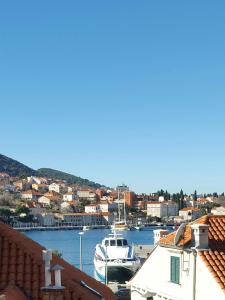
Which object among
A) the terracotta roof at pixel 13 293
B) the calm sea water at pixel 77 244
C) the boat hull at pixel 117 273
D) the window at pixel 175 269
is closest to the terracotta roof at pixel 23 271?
the terracotta roof at pixel 13 293

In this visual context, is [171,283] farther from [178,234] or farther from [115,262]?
[115,262]

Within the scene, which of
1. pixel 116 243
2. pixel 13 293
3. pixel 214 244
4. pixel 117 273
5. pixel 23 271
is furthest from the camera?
pixel 116 243

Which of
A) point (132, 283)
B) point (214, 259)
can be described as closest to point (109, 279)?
point (132, 283)

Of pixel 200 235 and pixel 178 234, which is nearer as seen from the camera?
pixel 200 235

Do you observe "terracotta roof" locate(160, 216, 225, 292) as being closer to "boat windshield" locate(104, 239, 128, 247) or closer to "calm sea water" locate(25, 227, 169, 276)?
"boat windshield" locate(104, 239, 128, 247)

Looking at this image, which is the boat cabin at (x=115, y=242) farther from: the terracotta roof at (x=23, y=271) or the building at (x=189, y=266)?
Result: the terracotta roof at (x=23, y=271)

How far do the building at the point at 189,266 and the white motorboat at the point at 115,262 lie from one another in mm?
22689

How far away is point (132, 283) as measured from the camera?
56.3 feet

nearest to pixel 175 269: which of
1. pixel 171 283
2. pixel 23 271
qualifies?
pixel 171 283

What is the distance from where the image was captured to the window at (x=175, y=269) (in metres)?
15.1

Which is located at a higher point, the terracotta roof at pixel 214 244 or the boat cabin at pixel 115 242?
the terracotta roof at pixel 214 244

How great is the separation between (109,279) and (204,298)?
2773 cm

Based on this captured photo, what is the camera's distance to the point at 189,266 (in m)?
14.4

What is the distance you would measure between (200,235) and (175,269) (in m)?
1.48
